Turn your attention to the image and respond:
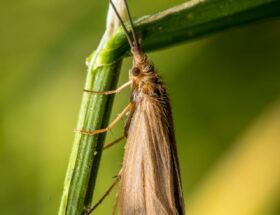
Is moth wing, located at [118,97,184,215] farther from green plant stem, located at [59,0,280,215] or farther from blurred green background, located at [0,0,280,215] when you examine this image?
blurred green background, located at [0,0,280,215]

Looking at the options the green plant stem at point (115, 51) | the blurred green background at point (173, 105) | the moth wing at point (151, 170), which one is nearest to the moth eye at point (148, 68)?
the moth wing at point (151, 170)

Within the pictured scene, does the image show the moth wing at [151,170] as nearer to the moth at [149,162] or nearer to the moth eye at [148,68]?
the moth at [149,162]

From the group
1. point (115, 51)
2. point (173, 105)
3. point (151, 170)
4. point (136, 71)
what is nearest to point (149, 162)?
point (151, 170)

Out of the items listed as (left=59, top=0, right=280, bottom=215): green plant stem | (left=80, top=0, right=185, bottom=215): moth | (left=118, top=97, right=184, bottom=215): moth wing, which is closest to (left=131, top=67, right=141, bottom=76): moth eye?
(left=80, top=0, right=185, bottom=215): moth

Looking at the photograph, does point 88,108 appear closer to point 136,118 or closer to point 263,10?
point 136,118

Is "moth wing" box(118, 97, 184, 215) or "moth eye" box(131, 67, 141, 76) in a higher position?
"moth eye" box(131, 67, 141, 76)

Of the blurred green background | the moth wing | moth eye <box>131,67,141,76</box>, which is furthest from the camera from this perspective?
the blurred green background
